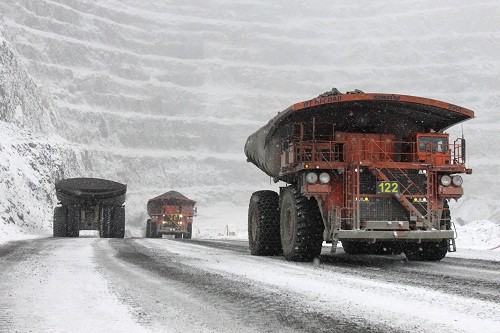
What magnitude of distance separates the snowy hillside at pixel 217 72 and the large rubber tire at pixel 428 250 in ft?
168

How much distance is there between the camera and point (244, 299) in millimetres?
4301

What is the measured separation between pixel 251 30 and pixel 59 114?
42.5 m

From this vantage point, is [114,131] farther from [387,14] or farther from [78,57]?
[387,14]

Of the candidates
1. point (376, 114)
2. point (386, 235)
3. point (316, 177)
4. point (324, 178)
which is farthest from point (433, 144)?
point (316, 177)

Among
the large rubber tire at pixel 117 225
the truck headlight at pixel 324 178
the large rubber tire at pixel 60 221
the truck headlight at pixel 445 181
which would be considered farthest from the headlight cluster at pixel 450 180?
the large rubber tire at pixel 60 221

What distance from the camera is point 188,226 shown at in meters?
33.5

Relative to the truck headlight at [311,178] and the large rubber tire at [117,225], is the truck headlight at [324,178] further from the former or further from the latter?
the large rubber tire at [117,225]

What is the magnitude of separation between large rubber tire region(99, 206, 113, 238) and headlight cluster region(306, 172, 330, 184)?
19.8 meters

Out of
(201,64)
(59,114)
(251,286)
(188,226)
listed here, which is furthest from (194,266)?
(201,64)

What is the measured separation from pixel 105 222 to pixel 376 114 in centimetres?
1981

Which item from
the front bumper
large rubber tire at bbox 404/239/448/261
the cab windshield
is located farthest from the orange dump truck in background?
the front bumper

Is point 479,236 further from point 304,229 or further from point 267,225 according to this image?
point 304,229

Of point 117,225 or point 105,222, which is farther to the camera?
point 105,222

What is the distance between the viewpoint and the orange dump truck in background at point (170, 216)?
32.8 m
